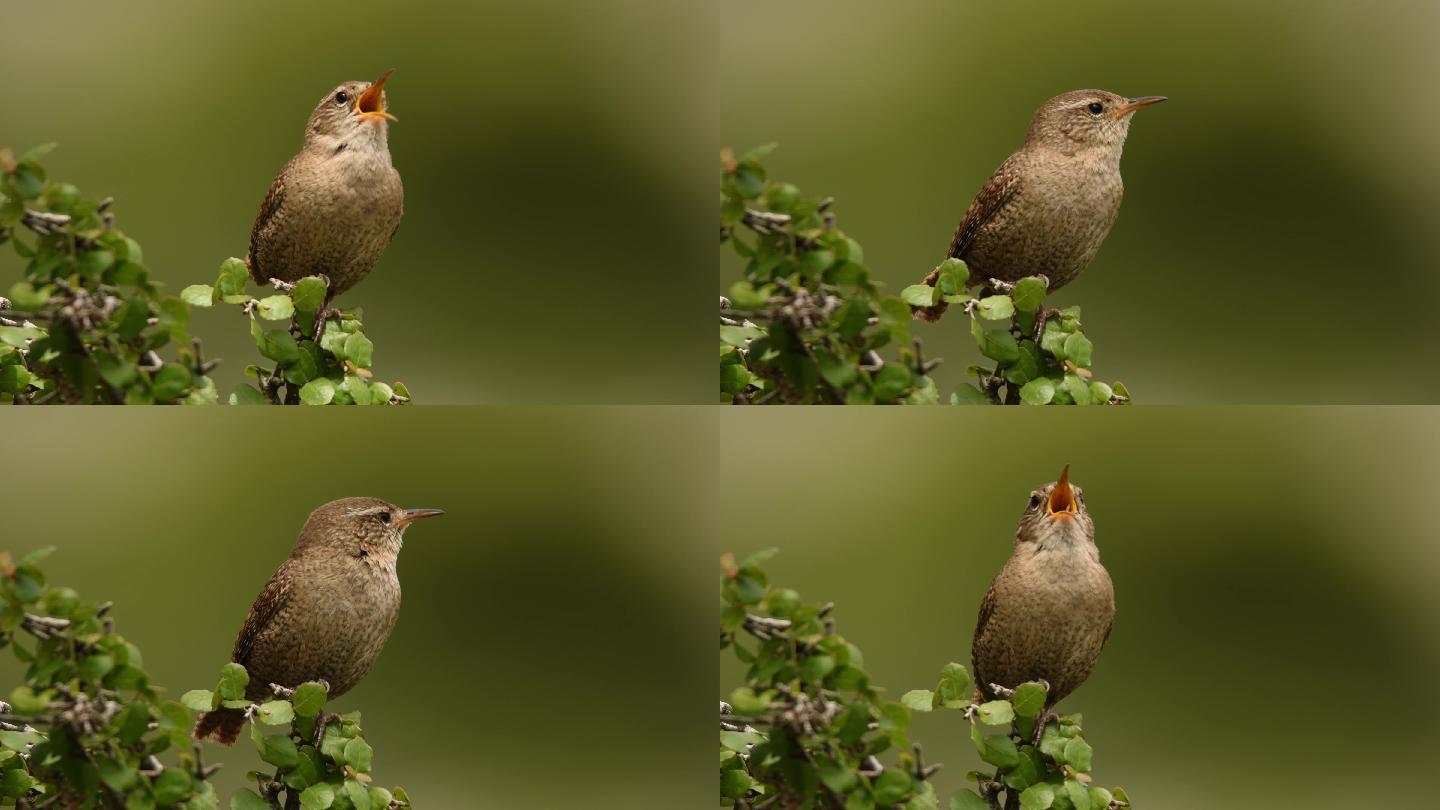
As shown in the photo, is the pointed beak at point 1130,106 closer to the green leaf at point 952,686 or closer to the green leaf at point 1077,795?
the green leaf at point 952,686

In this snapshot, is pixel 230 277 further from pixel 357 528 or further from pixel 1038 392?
pixel 1038 392

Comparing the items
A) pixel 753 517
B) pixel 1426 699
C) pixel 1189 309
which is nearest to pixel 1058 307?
pixel 1189 309

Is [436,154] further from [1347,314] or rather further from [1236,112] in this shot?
[1347,314]

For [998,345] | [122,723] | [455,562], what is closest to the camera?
[122,723]

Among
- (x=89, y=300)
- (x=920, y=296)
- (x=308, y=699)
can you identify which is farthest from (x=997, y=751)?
(x=89, y=300)

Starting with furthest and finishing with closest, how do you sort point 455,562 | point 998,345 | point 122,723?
point 455,562 < point 998,345 < point 122,723

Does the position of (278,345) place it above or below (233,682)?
above

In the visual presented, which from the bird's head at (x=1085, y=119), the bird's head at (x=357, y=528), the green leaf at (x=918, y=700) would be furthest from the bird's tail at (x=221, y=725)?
the bird's head at (x=1085, y=119)
